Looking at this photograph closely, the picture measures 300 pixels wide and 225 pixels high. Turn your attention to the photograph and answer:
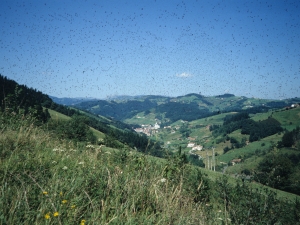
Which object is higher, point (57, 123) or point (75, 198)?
point (75, 198)

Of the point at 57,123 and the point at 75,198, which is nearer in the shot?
the point at 75,198

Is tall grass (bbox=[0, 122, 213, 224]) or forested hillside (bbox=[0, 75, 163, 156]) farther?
forested hillside (bbox=[0, 75, 163, 156])

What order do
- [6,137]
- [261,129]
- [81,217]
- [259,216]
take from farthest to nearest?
1. [261,129]
2. [6,137]
3. [259,216]
4. [81,217]

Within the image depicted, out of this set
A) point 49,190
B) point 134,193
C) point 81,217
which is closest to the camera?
point 81,217

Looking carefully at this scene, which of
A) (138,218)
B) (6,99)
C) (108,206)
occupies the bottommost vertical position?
(138,218)

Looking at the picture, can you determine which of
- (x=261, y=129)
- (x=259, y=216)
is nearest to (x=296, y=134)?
(x=261, y=129)

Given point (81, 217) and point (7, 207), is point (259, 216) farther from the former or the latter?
point (7, 207)

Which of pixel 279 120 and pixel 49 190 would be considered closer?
pixel 49 190

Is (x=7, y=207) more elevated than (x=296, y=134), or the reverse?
(x=7, y=207)

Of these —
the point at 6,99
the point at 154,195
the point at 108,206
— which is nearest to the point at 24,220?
the point at 108,206

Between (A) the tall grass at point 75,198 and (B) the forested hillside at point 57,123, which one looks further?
(B) the forested hillside at point 57,123
